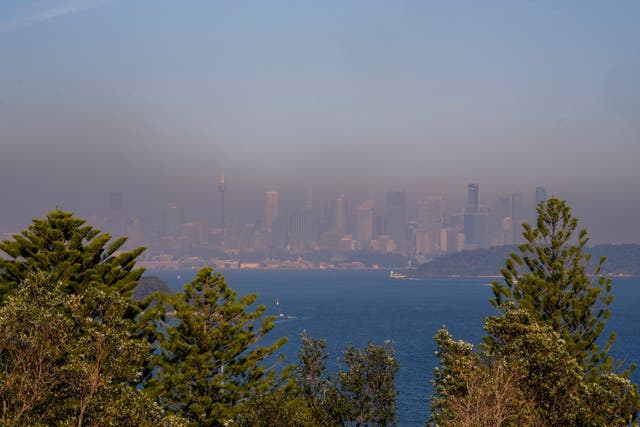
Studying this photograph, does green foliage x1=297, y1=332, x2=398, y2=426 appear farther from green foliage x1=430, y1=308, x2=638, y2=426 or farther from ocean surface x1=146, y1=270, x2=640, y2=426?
ocean surface x1=146, y1=270, x2=640, y2=426

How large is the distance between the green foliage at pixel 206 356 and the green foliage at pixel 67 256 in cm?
227

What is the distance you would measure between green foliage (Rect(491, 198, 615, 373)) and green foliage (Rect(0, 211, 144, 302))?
534 inches

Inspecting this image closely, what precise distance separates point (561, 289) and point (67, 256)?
18.0 metres

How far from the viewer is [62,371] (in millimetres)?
13977

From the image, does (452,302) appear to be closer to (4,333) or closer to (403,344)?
(403,344)

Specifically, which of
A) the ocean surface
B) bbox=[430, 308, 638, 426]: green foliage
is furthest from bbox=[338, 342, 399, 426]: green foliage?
the ocean surface

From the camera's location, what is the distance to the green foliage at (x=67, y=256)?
2492 centimetres

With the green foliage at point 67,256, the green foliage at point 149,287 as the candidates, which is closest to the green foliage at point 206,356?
the green foliage at point 67,256

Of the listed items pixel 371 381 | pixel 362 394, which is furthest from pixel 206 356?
pixel 371 381

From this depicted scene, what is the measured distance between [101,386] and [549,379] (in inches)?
379

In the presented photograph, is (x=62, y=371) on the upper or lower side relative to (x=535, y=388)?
upper

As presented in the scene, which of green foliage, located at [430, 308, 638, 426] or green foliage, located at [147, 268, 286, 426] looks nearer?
green foliage, located at [430, 308, 638, 426]

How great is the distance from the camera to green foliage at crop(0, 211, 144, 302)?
2492cm

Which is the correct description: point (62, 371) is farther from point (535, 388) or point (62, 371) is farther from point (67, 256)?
point (67, 256)
